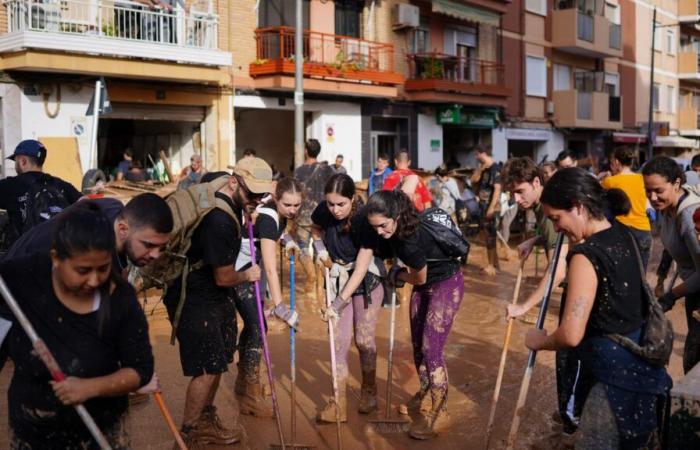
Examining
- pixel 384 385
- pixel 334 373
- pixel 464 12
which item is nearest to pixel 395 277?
pixel 334 373

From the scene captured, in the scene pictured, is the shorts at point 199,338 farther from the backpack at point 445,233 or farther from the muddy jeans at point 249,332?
the backpack at point 445,233

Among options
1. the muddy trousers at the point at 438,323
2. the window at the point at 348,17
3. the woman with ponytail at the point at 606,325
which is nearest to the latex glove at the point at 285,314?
the muddy trousers at the point at 438,323

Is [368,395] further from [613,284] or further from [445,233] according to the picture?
[613,284]

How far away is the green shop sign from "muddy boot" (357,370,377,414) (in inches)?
658

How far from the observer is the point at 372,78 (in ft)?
60.9

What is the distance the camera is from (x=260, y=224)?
517 centimetres

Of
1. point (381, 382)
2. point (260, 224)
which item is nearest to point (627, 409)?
point (260, 224)

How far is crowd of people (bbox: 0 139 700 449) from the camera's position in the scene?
256 cm

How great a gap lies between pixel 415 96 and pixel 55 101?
10.2m

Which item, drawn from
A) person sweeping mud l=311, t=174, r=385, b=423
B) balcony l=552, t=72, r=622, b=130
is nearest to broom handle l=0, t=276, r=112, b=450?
person sweeping mud l=311, t=174, r=385, b=423

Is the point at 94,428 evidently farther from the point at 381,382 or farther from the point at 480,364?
the point at 480,364

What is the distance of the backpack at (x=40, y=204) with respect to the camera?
5.79 meters

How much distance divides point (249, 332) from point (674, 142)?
108 feet

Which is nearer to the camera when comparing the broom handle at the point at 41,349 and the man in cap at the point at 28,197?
the broom handle at the point at 41,349
